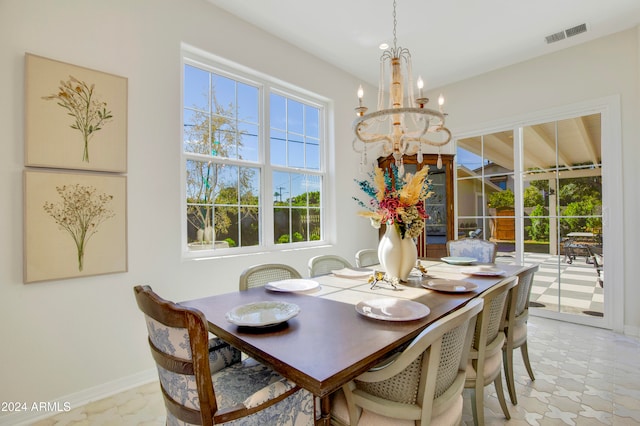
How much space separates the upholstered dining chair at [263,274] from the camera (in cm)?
206

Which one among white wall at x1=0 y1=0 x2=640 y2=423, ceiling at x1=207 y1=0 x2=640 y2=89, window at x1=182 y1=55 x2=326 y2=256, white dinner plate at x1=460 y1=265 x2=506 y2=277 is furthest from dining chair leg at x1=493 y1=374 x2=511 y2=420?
ceiling at x1=207 y1=0 x2=640 y2=89

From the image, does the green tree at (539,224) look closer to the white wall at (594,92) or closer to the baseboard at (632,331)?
the white wall at (594,92)

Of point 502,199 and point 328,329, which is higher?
point 502,199

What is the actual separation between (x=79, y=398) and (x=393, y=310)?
7.11ft

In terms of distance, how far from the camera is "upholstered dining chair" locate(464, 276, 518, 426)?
1.51 meters

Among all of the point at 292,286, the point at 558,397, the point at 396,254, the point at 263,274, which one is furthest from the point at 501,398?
the point at 263,274

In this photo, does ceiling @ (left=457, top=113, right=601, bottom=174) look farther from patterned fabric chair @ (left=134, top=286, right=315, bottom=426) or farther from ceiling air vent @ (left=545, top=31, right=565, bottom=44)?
patterned fabric chair @ (left=134, top=286, right=315, bottom=426)

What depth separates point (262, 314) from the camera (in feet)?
4.48

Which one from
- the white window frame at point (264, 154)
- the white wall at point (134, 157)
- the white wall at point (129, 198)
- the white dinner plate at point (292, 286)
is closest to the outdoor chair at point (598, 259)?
the white wall at point (134, 157)

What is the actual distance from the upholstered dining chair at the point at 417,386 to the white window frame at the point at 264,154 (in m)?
1.99

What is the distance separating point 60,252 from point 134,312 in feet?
2.13

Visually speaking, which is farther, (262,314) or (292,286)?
(292,286)

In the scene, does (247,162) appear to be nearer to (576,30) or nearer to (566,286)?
(576,30)

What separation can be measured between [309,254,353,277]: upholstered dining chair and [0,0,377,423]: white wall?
735 millimetres
